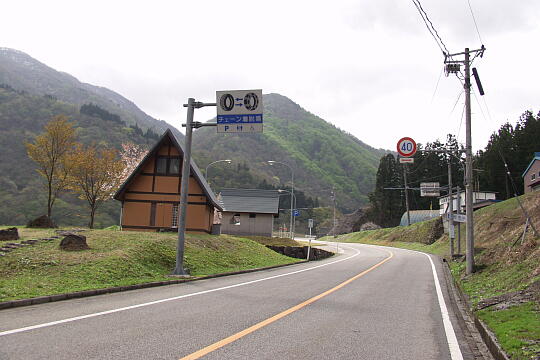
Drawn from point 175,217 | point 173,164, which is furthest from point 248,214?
point 173,164

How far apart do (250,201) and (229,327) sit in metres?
42.5

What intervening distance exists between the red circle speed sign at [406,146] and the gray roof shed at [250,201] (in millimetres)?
29780

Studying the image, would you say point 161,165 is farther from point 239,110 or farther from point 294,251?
point 239,110

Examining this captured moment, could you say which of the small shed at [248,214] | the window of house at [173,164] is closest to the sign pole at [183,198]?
the window of house at [173,164]

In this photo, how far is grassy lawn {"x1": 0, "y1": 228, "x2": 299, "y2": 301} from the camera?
1175 centimetres

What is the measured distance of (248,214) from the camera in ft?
160

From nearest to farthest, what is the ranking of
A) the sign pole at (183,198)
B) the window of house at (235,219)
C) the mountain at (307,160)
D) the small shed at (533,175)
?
the sign pole at (183,198) → the small shed at (533,175) → the window of house at (235,219) → the mountain at (307,160)

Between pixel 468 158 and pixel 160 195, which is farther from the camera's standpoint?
pixel 160 195

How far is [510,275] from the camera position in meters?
14.0

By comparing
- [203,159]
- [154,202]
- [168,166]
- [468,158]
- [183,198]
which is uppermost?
[203,159]

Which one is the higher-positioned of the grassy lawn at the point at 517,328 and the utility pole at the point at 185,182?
the utility pole at the point at 185,182

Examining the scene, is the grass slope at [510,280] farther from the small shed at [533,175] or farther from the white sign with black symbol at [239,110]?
the small shed at [533,175]

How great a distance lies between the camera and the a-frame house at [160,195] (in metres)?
30.4

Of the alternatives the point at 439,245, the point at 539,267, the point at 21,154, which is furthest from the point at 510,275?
the point at 21,154
